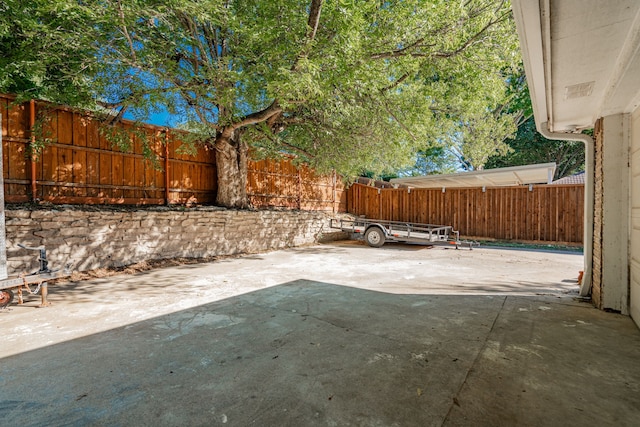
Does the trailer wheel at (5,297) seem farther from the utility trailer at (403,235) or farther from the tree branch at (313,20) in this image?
the utility trailer at (403,235)

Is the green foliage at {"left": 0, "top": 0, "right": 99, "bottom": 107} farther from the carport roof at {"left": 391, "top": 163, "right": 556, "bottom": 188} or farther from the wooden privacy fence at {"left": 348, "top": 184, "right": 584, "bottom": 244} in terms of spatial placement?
the wooden privacy fence at {"left": 348, "top": 184, "right": 584, "bottom": 244}

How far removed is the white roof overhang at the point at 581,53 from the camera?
1.95m

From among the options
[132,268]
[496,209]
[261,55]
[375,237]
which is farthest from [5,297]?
[496,209]

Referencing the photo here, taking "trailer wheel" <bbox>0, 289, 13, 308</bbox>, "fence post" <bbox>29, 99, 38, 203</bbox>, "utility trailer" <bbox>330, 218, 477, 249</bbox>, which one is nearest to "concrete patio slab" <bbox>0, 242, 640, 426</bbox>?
"trailer wheel" <bbox>0, 289, 13, 308</bbox>

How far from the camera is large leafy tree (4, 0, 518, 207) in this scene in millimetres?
4809

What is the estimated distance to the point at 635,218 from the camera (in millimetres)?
3301

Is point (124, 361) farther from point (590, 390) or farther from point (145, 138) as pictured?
point (145, 138)

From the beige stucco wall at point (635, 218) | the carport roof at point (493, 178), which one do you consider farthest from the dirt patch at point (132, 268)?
the carport roof at point (493, 178)

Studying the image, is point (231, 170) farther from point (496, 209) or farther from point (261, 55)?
point (496, 209)

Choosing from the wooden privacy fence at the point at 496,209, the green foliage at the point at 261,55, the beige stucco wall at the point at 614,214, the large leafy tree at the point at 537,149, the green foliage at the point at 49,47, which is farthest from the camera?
the large leafy tree at the point at 537,149

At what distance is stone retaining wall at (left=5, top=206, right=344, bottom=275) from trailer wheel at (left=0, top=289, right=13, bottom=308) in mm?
1533

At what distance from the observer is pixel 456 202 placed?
38.7 ft

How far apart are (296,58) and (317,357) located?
4661 mm

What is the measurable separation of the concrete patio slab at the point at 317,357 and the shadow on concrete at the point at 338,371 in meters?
0.01
